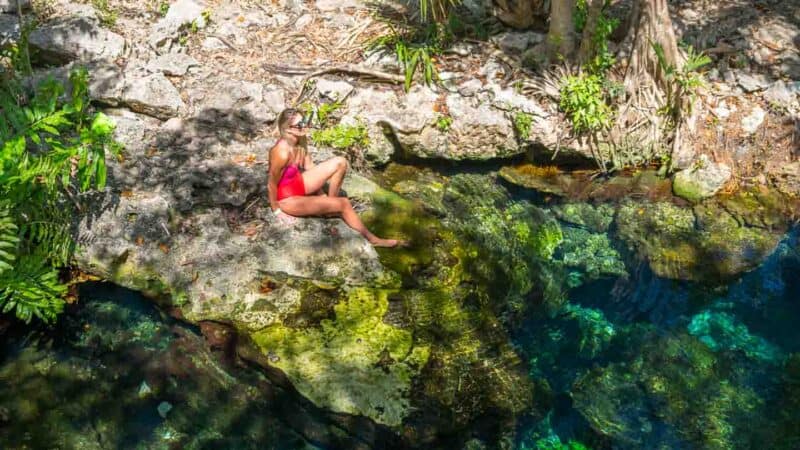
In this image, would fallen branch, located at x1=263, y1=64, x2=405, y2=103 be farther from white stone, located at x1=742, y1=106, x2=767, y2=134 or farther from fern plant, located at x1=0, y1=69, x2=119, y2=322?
white stone, located at x1=742, y1=106, x2=767, y2=134

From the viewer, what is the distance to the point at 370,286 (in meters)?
5.20

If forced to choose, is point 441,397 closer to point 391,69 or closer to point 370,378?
point 370,378

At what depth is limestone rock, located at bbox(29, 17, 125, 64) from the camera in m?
6.96

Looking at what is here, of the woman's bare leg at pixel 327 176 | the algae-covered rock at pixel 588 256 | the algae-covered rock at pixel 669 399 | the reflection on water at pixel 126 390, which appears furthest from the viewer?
the algae-covered rock at pixel 588 256

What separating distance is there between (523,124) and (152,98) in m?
3.66

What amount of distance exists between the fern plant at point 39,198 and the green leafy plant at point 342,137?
195 cm

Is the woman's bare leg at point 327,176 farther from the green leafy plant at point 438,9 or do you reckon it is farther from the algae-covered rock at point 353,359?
the green leafy plant at point 438,9

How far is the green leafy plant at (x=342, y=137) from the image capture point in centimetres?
660

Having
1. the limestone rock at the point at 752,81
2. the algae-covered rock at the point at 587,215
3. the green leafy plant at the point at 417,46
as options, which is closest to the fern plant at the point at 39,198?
the green leafy plant at the point at 417,46

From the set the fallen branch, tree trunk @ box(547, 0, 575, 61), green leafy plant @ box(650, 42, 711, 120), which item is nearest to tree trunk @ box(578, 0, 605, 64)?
tree trunk @ box(547, 0, 575, 61)

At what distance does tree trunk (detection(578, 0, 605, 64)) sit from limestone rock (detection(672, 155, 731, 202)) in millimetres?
1545

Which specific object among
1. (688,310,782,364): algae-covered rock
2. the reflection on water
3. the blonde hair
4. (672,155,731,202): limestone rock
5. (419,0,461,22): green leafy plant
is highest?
(419,0,461,22): green leafy plant

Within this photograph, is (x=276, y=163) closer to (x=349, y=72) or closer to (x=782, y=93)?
(x=349, y=72)

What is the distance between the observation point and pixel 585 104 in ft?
22.9
